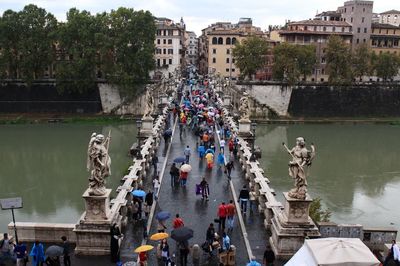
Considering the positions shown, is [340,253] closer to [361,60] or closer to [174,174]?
[174,174]

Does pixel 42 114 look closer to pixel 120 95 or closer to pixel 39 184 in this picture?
pixel 120 95

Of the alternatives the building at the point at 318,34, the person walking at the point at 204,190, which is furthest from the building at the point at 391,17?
the person walking at the point at 204,190

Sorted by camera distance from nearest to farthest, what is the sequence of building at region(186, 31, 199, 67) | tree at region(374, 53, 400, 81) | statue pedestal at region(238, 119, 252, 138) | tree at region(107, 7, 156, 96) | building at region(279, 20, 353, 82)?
statue pedestal at region(238, 119, 252, 138) < tree at region(107, 7, 156, 96) < tree at region(374, 53, 400, 81) < building at region(279, 20, 353, 82) < building at region(186, 31, 199, 67)

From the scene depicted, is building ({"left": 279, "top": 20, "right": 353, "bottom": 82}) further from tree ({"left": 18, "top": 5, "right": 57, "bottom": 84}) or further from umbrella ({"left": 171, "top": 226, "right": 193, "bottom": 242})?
umbrella ({"left": 171, "top": 226, "right": 193, "bottom": 242})

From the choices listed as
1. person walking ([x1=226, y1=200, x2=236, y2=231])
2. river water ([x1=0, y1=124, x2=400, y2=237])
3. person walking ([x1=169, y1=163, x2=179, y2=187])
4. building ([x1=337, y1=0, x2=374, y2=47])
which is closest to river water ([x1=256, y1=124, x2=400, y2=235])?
river water ([x1=0, y1=124, x2=400, y2=237])

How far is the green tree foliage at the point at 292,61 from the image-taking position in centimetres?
5688

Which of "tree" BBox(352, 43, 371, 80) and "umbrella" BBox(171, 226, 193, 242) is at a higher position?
"tree" BBox(352, 43, 371, 80)

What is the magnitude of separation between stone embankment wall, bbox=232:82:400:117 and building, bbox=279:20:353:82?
7.93 metres

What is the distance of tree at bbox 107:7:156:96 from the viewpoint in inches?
2014

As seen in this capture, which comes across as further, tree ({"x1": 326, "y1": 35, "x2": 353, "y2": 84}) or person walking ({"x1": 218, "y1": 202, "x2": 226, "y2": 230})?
tree ({"x1": 326, "y1": 35, "x2": 353, "y2": 84})

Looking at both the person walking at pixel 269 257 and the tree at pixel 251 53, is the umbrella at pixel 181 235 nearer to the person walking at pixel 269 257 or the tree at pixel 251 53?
the person walking at pixel 269 257

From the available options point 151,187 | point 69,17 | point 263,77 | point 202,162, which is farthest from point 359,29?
point 151,187

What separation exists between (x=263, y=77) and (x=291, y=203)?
59.2 meters

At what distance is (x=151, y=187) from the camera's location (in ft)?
61.1
